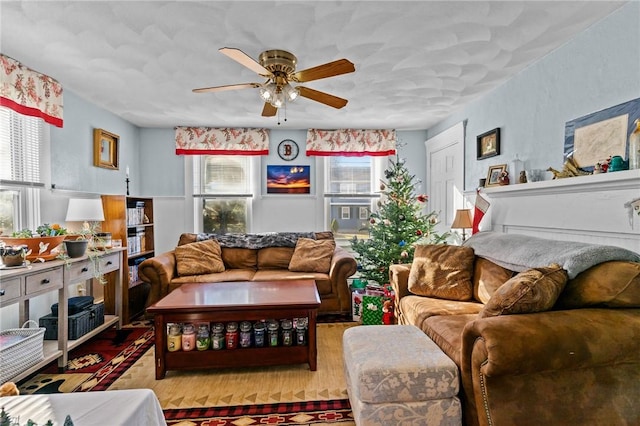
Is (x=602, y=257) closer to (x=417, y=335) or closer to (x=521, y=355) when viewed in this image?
(x=521, y=355)

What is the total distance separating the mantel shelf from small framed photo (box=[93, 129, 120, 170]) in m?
4.17

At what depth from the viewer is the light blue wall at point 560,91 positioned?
80.7 inches

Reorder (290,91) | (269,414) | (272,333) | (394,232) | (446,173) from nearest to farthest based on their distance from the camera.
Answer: (269,414) → (290,91) → (272,333) → (394,232) → (446,173)

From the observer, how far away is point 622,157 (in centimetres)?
202

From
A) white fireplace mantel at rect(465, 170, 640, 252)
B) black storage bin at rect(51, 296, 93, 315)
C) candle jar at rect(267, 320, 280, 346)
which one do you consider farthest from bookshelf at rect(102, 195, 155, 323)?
white fireplace mantel at rect(465, 170, 640, 252)

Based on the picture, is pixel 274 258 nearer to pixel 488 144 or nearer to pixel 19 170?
pixel 19 170

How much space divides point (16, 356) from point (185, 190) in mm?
3029

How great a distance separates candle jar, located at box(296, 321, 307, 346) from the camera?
250 centimetres

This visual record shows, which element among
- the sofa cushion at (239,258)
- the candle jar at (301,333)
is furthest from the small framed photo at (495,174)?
the sofa cushion at (239,258)

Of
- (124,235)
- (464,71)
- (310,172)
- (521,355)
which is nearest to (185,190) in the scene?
(124,235)

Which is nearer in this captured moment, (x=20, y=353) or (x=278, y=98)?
(x=20, y=353)

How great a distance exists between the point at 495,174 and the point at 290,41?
232 centimetres

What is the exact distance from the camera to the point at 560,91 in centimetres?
256

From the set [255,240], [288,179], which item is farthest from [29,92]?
[288,179]
